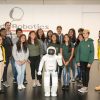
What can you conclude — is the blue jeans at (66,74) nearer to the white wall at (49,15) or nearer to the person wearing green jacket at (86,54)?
the person wearing green jacket at (86,54)

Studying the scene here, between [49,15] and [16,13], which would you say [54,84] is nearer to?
[49,15]

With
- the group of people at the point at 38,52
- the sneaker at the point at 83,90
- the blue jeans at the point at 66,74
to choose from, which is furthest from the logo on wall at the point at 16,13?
the sneaker at the point at 83,90

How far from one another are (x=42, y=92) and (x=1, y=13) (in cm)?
655

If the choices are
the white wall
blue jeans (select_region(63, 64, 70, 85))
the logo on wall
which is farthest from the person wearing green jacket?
the logo on wall

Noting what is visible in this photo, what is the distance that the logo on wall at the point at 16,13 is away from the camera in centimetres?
1184

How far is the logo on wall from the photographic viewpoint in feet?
38.8

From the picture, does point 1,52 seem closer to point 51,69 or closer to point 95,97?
point 51,69

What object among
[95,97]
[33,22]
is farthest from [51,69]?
[33,22]

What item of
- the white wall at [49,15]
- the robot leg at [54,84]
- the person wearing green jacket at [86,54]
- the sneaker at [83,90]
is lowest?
the sneaker at [83,90]

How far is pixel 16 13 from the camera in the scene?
11836 millimetres

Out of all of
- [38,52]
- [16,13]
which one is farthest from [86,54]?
[16,13]

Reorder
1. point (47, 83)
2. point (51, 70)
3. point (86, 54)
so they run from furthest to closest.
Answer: point (86, 54) < point (51, 70) < point (47, 83)

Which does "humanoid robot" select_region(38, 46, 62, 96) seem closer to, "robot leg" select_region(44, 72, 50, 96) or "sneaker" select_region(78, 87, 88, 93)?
"robot leg" select_region(44, 72, 50, 96)

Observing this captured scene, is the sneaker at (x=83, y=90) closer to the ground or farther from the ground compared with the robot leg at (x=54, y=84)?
closer to the ground
